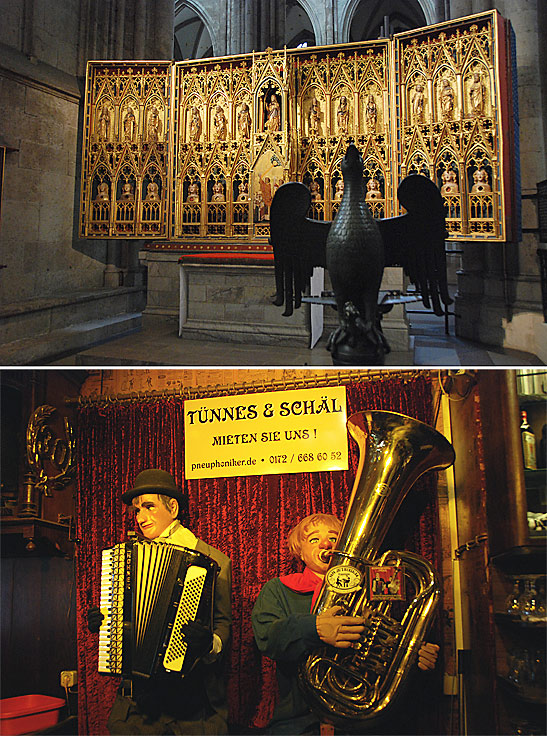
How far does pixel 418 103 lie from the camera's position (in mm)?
5367

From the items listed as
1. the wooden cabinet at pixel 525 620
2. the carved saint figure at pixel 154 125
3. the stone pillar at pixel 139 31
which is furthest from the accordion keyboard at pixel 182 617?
the stone pillar at pixel 139 31

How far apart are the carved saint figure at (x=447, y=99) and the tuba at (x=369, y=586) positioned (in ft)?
12.3

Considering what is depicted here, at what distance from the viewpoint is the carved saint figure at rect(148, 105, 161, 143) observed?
20.2 ft

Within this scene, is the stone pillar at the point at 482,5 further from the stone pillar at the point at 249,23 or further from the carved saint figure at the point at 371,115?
the stone pillar at the point at 249,23

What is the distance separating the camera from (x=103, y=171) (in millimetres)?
6242

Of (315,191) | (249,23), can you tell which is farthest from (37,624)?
(249,23)

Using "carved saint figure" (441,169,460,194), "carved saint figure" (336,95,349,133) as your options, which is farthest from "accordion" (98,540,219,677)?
"carved saint figure" (336,95,349,133)

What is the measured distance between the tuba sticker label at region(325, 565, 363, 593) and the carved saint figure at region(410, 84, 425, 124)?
173 inches

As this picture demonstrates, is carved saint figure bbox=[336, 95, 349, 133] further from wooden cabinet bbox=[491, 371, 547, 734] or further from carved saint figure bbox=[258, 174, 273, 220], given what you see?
wooden cabinet bbox=[491, 371, 547, 734]

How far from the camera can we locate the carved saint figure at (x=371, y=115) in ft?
18.2

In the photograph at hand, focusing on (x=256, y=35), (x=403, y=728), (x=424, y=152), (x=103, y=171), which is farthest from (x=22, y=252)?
(x=256, y=35)

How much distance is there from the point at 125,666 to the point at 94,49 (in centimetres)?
737

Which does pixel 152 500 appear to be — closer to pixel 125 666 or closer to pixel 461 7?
pixel 125 666

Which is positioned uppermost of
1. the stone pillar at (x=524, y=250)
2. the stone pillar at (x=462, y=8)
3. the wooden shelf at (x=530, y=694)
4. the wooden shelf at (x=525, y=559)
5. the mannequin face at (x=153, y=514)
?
the stone pillar at (x=462, y=8)
